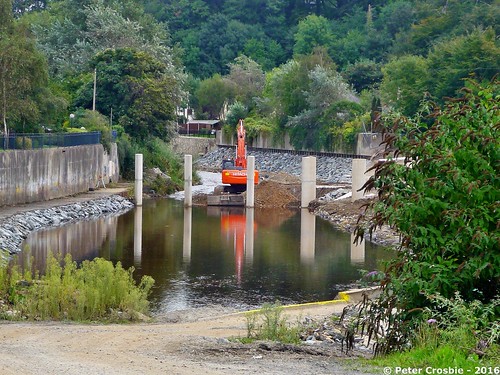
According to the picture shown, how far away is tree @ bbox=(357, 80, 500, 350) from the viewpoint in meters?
15.3

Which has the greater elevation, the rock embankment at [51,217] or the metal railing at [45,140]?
the metal railing at [45,140]

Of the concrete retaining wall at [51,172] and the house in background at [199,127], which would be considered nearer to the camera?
the concrete retaining wall at [51,172]

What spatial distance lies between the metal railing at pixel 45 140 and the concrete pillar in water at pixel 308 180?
1240 cm

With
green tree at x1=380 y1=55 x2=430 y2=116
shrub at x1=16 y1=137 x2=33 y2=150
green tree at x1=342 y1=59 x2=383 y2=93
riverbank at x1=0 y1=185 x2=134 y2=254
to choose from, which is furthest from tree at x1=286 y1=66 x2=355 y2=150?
shrub at x1=16 y1=137 x2=33 y2=150

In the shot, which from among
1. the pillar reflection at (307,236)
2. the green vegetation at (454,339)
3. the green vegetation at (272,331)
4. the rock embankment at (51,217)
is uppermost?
the green vegetation at (454,339)

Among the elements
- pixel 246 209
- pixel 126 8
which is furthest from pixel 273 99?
pixel 246 209

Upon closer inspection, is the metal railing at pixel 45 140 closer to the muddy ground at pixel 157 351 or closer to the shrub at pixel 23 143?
the shrub at pixel 23 143

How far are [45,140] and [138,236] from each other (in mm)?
11193

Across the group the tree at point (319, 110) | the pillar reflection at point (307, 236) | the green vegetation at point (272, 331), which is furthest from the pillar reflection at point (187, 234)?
the tree at point (319, 110)

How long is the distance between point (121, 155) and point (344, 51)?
6705 centimetres

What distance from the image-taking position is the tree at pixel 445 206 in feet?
50.2

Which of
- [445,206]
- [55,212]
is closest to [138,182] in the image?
[55,212]

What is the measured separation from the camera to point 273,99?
95188mm

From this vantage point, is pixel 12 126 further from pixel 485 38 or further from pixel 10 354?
pixel 10 354
